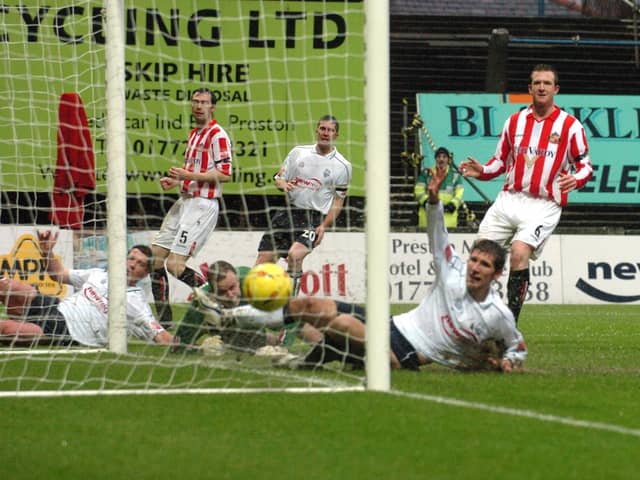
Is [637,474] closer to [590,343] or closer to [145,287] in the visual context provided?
[145,287]

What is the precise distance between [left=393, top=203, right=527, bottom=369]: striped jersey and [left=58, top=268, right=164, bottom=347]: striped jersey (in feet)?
7.60

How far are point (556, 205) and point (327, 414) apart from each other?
14.4ft

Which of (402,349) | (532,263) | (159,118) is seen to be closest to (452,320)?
(402,349)

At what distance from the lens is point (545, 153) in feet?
33.4

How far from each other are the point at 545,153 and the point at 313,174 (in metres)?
3.14

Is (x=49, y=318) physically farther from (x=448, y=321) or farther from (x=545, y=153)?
(x=545, y=153)

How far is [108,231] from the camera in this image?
914 centimetres

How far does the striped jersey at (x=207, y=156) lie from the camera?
11.9 metres

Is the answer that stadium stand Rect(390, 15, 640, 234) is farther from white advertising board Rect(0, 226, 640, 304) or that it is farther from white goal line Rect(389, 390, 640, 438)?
white goal line Rect(389, 390, 640, 438)

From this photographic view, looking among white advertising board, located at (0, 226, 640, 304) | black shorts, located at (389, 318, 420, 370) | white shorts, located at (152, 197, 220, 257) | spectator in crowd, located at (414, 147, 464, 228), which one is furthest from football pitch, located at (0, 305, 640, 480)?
spectator in crowd, located at (414, 147, 464, 228)

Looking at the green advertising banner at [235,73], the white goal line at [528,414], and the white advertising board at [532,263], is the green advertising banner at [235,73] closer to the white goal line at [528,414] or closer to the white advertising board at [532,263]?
the white advertising board at [532,263]

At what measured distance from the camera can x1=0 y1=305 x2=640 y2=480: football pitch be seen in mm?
5133

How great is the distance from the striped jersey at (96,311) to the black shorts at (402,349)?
2.20 metres

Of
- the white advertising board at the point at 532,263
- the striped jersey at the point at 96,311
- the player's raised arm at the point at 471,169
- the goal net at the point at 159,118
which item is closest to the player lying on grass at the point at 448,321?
the striped jersey at the point at 96,311
